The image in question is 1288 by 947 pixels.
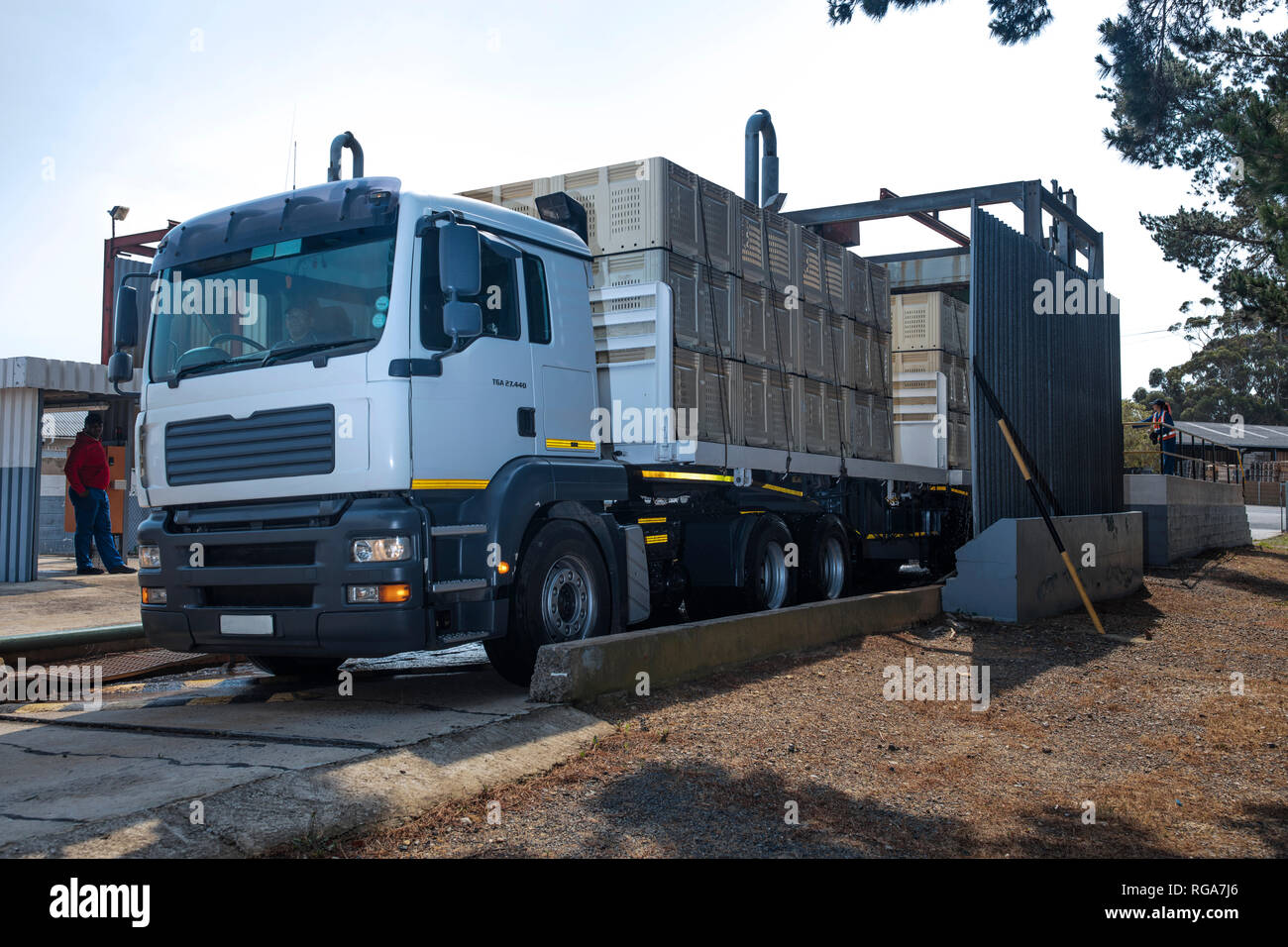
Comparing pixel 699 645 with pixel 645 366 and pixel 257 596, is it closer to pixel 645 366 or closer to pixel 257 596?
pixel 645 366

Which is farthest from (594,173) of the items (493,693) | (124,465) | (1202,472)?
(1202,472)

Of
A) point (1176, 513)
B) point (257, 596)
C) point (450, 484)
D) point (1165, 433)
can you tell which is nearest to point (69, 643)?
point (257, 596)

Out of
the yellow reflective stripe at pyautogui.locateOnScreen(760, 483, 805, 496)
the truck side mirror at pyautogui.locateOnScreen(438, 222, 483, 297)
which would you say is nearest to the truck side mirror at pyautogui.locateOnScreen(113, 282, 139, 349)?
the truck side mirror at pyautogui.locateOnScreen(438, 222, 483, 297)

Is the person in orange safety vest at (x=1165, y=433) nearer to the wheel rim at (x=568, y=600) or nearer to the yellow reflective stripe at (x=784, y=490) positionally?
the yellow reflective stripe at (x=784, y=490)

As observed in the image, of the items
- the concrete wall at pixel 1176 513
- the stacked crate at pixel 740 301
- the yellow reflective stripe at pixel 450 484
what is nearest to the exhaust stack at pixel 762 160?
the stacked crate at pixel 740 301

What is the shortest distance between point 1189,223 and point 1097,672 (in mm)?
19212

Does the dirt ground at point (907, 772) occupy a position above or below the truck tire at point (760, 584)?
below

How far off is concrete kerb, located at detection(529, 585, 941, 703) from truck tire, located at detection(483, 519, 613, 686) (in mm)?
372

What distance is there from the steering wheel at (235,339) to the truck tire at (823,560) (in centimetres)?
557

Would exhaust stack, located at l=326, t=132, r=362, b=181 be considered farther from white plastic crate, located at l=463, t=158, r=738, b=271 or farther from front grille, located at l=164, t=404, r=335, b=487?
front grille, located at l=164, t=404, r=335, b=487

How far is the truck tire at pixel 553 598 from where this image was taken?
684 cm

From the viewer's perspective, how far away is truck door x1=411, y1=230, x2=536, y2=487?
20.9 ft
